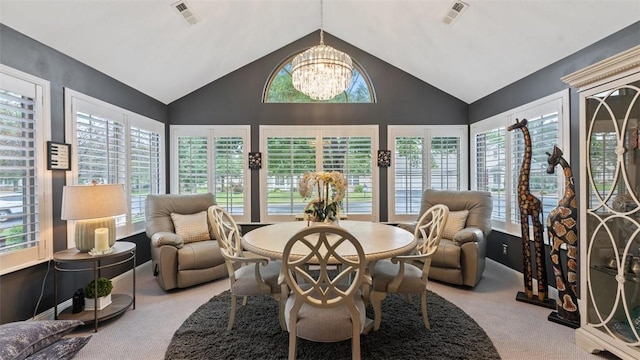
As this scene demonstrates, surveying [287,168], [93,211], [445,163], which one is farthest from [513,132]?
[93,211]

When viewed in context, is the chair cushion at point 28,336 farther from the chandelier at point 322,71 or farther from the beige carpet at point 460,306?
the chandelier at point 322,71

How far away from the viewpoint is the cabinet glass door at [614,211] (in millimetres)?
1882

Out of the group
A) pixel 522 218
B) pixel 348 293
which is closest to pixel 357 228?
pixel 348 293

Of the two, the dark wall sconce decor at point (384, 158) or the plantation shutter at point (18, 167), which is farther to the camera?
the dark wall sconce decor at point (384, 158)

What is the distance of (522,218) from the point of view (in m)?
3.02

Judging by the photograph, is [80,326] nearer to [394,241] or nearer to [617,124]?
[394,241]

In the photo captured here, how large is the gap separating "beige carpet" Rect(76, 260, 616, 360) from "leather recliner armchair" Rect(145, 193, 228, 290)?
0.15m

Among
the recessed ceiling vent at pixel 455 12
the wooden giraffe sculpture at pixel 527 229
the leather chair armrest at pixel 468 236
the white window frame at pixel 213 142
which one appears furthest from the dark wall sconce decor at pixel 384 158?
the white window frame at pixel 213 142

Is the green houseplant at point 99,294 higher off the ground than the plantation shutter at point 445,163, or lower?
lower

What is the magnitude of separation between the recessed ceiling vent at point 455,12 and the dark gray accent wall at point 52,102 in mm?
3848

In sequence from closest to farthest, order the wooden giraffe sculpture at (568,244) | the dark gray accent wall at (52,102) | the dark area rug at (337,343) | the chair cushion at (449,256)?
the dark area rug at (337,343) < the dark gray accent wall at (52,102) < the wooden giraffe sculpture at (568,244) < the chair cushion at (449,256)

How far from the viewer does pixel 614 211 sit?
1965mm

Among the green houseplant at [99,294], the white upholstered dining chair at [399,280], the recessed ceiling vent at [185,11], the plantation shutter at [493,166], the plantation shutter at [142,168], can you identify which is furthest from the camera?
the plantation shutter at [493,166]

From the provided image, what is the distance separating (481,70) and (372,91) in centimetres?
155
